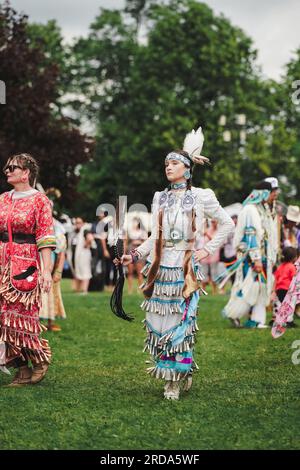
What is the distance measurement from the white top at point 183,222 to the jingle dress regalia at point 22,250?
91 centimetres

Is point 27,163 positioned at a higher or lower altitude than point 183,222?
higher

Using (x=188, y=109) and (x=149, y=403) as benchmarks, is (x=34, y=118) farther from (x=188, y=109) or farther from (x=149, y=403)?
(x=188, y=109)

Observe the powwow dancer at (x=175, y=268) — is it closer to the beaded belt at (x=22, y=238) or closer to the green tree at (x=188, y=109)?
the beaded belt at (x=22, y=238)

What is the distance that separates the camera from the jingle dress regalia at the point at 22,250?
798cm

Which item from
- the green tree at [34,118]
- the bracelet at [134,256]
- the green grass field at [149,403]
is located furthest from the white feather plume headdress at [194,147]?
the green tree at [34,118]

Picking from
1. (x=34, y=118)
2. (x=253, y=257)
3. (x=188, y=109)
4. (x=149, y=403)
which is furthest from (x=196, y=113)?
(x=149, y=403)

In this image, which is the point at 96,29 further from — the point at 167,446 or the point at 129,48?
the point at 167,446

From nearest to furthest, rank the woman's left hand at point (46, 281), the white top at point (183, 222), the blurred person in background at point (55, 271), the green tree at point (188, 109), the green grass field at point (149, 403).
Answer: the green grass field at point (149, 403) → the white top at point (183, 222) → the woman's left hand at point (46, 281) → the blurred person in background at point (55, 271) → the green tree at point (188, 109)

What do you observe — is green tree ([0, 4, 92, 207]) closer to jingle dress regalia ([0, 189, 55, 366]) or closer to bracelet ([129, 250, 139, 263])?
jingle dress regalia ([0, 189, 55, 366])

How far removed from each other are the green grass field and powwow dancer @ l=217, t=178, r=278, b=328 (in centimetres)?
195

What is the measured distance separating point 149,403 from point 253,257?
6471 millimetres

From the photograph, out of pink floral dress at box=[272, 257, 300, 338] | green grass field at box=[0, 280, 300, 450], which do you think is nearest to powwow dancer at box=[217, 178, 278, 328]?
green grass field at box=[0, 280, 300, 450]

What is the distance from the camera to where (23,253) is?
8.02 meters
